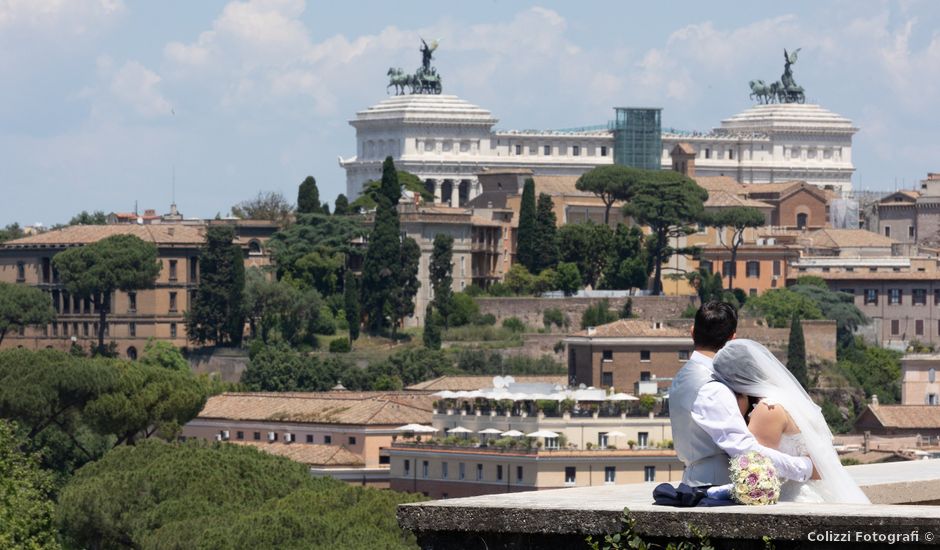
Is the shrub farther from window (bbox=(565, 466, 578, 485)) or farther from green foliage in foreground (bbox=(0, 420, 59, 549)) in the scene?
green foliage in foreground (bbox=(0, 420, 59, 549))

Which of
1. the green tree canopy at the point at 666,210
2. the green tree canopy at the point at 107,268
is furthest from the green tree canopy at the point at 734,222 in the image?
the green tree canopy at the point at 107,268

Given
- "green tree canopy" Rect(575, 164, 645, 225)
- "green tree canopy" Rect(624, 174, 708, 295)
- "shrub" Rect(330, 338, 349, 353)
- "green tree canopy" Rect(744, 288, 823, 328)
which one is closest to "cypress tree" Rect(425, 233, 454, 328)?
"shrub" Rect(330, 338, 349, 353)

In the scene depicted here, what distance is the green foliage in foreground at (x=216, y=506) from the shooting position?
34938mm

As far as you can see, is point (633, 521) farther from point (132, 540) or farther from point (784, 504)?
point (132, 540)

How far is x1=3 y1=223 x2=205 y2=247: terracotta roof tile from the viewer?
94750 millimetres

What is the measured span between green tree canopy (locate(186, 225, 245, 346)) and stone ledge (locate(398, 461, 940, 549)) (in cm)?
8039

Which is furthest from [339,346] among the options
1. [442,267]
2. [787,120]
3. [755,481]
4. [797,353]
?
[755,481]

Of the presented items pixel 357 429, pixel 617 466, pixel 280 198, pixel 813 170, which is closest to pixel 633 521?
pixel 617 466

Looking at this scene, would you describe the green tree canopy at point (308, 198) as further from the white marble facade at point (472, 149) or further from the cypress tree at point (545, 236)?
the white marble facade at point (472, 149)

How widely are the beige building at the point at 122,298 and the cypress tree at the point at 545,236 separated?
1062 cm

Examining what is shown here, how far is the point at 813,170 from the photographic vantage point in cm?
14500

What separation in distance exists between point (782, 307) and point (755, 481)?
85815 millimetres

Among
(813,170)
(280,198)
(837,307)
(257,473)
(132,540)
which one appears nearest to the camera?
(132,540)

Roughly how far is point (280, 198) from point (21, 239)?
809 inches
